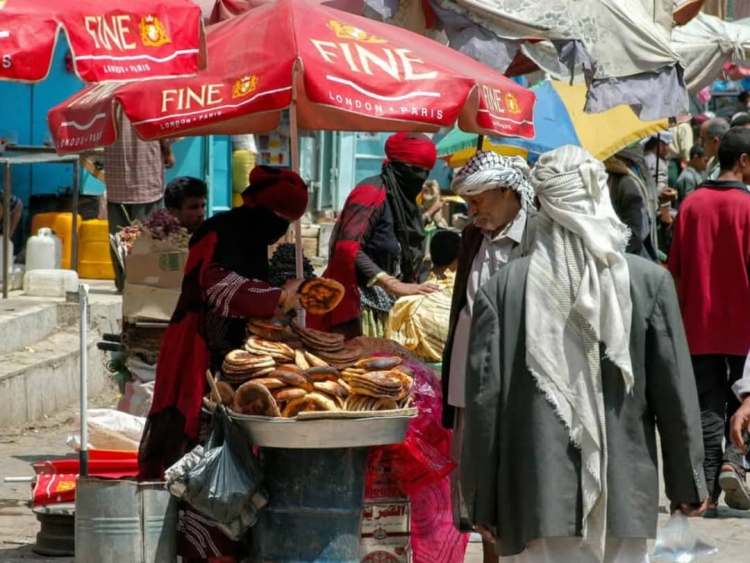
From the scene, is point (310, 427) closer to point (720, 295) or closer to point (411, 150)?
point (411, 150)

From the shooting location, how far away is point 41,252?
42.2ft

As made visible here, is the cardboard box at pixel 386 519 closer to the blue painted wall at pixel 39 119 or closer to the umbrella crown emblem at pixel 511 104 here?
the umbrella crown emblem at pixel 511 104

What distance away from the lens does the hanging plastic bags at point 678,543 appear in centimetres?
578

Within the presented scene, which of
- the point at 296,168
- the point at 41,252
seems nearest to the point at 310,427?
the point at 296,168

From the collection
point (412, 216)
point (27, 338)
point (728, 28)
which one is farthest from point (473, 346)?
point (728, 28)

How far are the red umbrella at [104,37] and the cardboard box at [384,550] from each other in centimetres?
206

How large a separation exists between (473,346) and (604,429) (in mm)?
466

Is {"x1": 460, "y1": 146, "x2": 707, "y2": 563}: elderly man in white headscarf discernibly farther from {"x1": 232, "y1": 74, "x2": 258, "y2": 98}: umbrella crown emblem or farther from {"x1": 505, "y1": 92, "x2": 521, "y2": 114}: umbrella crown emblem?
{"x1": 505, "y1": 92, "x2": 521, "y2": 114}: umbrella crown emblem

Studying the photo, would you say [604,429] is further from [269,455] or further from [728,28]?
[728,28]

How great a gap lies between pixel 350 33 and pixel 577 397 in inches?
99.1

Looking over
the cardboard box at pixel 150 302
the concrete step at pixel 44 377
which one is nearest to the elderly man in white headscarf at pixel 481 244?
the cardboard box at pixel 150 302

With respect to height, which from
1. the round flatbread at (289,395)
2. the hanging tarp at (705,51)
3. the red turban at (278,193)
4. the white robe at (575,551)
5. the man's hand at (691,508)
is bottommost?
the white robe at (575,551)

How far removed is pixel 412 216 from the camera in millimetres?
8383

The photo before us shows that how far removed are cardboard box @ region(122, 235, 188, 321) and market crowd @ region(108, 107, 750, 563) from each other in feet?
1.07
